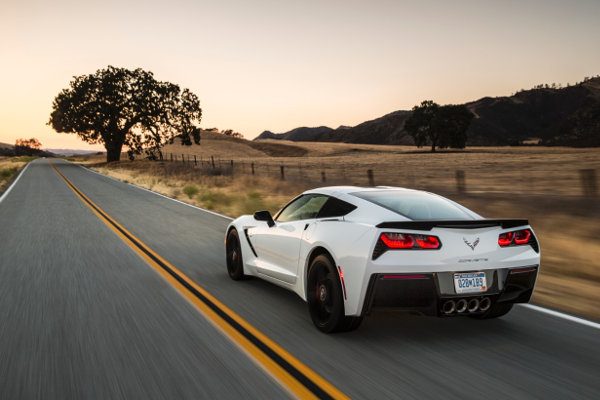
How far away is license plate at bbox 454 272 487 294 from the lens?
15.7 ft

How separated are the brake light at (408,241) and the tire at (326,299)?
0.58 m

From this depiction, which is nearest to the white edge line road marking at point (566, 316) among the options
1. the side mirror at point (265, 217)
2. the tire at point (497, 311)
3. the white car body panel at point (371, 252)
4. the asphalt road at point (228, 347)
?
the asphalt road at point (228, 347)

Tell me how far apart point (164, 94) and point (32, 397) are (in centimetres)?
6472

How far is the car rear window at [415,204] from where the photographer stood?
18.2 ft

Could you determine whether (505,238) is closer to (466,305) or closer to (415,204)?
(466,305)

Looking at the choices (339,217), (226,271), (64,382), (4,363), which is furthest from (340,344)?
(226,271)

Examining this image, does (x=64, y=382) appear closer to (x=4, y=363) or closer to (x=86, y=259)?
(x=4, y=363)

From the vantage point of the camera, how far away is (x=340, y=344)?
4.95m

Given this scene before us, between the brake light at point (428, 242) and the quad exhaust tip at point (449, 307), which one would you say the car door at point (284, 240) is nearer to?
the brake light at point (428, 242)

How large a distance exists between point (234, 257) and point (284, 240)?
1672 millimetres

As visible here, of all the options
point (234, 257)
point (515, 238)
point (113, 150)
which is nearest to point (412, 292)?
point (515, 238)

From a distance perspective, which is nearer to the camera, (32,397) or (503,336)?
(32,397)

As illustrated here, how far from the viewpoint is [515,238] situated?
5145mm

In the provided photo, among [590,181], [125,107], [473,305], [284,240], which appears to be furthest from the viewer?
[125,107]
